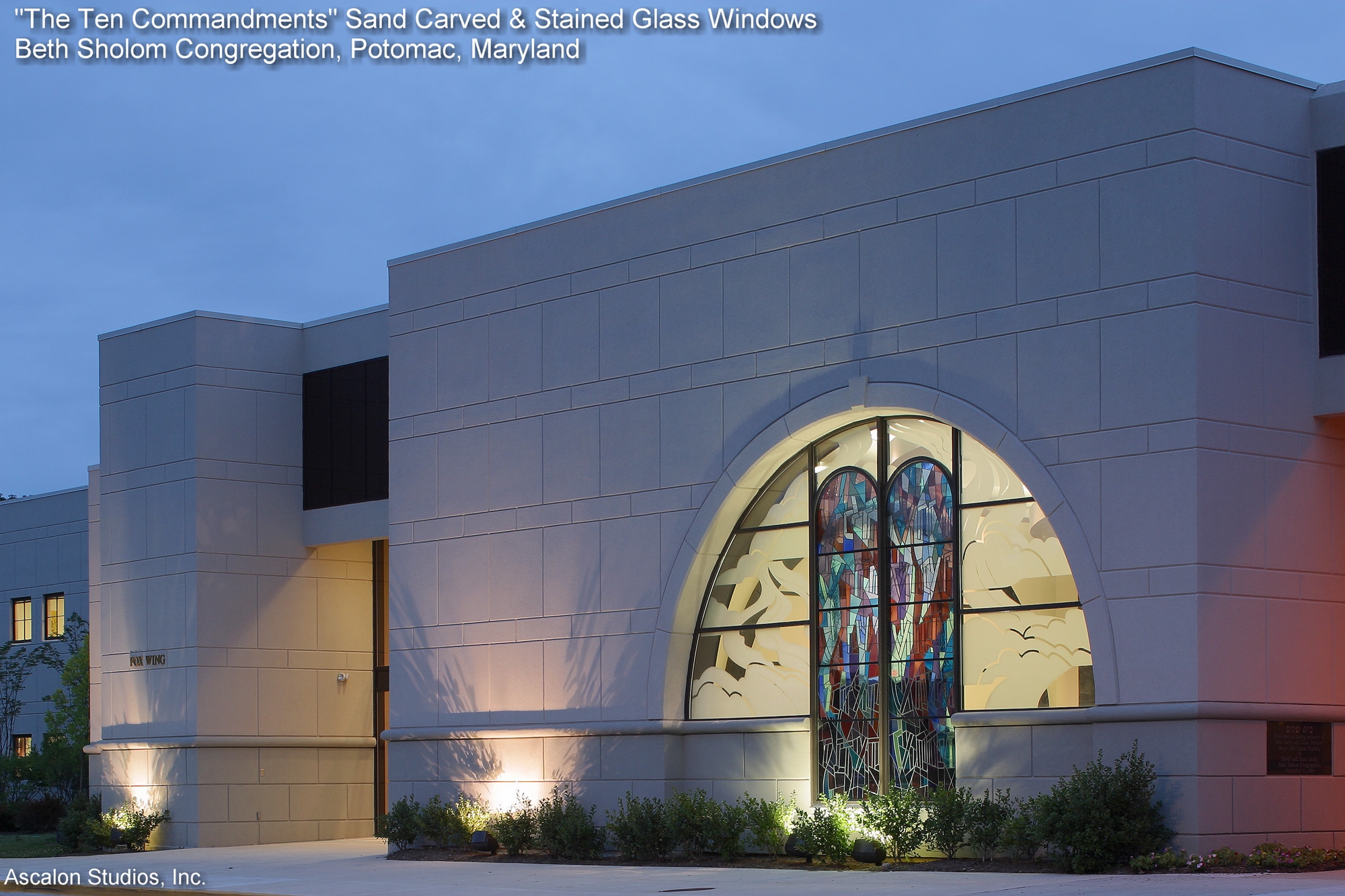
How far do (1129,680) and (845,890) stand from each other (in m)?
3.95

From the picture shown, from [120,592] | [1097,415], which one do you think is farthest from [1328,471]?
[120,592]

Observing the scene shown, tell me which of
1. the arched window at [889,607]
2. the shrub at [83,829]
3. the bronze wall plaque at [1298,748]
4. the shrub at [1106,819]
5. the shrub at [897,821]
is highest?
the arched window at [889,607]

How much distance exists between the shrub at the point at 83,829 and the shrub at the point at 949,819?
15.7m

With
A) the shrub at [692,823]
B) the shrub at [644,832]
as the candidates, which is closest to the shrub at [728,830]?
the shrub at [692,823]

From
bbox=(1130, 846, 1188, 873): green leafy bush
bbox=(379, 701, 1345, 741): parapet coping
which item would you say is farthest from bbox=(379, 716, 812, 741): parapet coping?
bbox=(1130, 846, 1188, 873): green leafy bush

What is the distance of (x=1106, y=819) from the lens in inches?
687

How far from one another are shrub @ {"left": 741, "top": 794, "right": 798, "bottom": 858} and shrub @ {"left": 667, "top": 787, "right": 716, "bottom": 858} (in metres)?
0.50

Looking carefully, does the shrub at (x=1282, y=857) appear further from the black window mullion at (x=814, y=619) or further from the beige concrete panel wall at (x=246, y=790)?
the beige concrete panel wall at (x=246, y=790)

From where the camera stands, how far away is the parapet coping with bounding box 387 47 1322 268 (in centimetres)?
1883

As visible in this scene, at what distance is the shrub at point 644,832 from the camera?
2206 centimetres

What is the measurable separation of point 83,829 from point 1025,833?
689 inches

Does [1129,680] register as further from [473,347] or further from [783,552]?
[473,347]

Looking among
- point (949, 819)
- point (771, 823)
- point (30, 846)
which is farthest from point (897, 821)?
point (30, 846)

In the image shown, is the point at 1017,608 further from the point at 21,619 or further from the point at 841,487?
the point at 21,619
